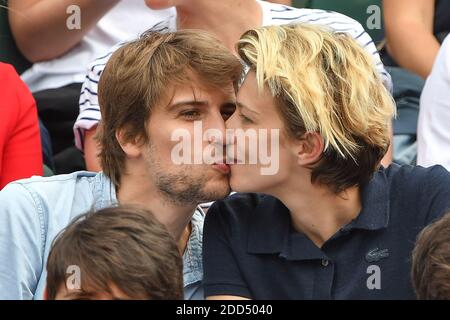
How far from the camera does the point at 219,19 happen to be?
2865mm

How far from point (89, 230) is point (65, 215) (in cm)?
50

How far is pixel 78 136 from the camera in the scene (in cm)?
279

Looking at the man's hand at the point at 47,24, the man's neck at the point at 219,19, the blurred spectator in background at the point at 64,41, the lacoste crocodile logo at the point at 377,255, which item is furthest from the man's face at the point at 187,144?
the man's hand at the point at 47,24

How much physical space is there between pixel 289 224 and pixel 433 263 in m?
0.54

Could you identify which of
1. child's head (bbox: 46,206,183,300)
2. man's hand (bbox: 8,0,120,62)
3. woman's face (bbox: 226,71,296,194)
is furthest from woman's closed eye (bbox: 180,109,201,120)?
man's hand (bbox: 8,0,120,62)

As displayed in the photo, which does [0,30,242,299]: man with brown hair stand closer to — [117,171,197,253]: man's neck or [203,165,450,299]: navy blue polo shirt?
[117,171,197,253]: man's neck

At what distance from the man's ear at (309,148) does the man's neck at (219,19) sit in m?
0.65

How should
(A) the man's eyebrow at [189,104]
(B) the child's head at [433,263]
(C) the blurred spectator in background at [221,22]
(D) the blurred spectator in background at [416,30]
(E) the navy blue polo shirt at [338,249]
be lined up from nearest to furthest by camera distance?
(B) the child's head at [433,263] → (E) the navy blue polo shirt at [338,249] → (A) the man's eyebrow at [189,104] → (C) the blurred spectator in background at [221,22] → (D) the blurred spectator in background at [416,30]

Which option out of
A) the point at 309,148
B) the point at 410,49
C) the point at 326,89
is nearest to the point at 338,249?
the point at 309,148

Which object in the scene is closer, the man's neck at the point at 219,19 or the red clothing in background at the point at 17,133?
the red clothing in background at the point at 17,133

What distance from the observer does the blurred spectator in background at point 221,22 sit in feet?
9.06

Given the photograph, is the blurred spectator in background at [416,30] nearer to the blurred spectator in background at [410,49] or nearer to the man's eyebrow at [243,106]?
the blurred spectator in background at [410,49]

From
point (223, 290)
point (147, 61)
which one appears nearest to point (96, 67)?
point (147, 61)

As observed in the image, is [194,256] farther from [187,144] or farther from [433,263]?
[433,263]
